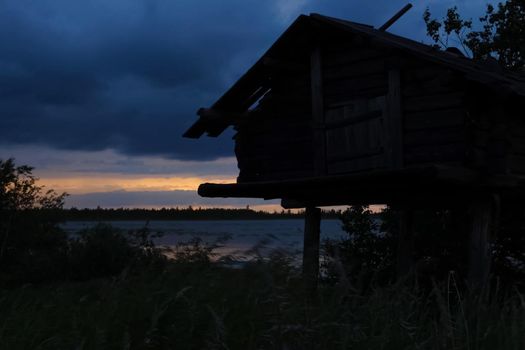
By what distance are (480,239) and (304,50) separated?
183 inches

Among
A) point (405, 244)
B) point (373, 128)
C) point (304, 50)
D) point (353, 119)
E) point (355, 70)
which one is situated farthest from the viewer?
point (405, 244)

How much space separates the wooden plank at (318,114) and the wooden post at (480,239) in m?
2.66

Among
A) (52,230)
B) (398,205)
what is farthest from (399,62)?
(52,230)

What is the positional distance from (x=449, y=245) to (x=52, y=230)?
1347cm

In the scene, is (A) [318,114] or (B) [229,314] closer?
(B) [229,314]

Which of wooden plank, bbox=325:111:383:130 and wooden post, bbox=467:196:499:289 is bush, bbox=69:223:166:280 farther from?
wooden post, bbox=467:196:499:289

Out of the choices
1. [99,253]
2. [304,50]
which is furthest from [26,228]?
[304,50]

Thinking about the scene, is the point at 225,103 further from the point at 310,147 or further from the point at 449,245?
the point at 449,245

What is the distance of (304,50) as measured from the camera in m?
12.2

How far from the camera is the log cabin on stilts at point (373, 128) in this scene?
385 inches

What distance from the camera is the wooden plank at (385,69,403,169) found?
1029cm

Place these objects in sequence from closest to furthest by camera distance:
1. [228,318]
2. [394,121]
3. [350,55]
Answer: [228,318]
[394,121]
[350,55]

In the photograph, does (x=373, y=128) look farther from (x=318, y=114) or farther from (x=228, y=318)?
(x=228, y=318)

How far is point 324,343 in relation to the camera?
327 cm
